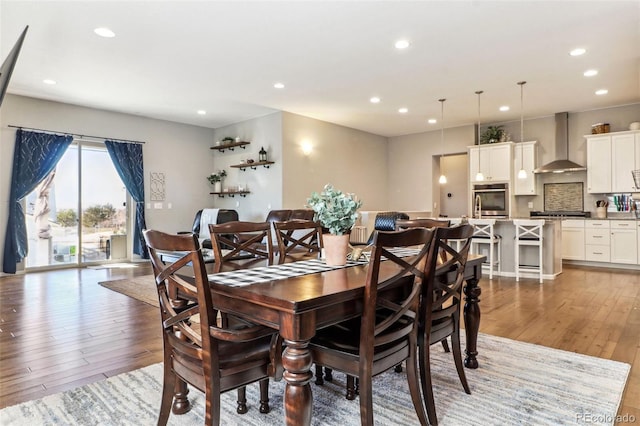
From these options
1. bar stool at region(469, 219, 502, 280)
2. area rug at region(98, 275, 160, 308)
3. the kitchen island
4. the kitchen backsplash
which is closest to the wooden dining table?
area rug at region(98, 275, 160, 308)

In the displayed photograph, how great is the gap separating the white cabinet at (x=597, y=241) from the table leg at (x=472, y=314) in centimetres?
558

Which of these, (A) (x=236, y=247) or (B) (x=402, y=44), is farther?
(B) (x=402, y=44)

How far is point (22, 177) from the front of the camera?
5859 millimetres

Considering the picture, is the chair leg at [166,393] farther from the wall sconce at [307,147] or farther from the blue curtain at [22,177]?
the wall sconce at [307,147]

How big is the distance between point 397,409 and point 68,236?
21.7 feet

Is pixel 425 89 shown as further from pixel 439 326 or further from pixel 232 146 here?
pixel 439 326

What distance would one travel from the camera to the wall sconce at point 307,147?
7.21 metres

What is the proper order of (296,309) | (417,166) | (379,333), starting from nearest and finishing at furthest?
1. (296,309)
2. (379,333)
3. (417,166)

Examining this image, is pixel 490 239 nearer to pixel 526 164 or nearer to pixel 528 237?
pixel 528 237

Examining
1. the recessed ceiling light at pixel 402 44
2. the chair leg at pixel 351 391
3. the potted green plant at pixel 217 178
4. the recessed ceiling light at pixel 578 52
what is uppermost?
the recessed ceiling light at pixel 578 52

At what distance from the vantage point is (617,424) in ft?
6.07

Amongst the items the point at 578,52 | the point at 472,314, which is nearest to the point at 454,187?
the point at 578,52

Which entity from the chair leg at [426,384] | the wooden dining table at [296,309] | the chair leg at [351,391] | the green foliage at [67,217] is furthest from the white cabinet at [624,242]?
the green foliage at [67,217]

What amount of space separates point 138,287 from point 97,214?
2.72 m
